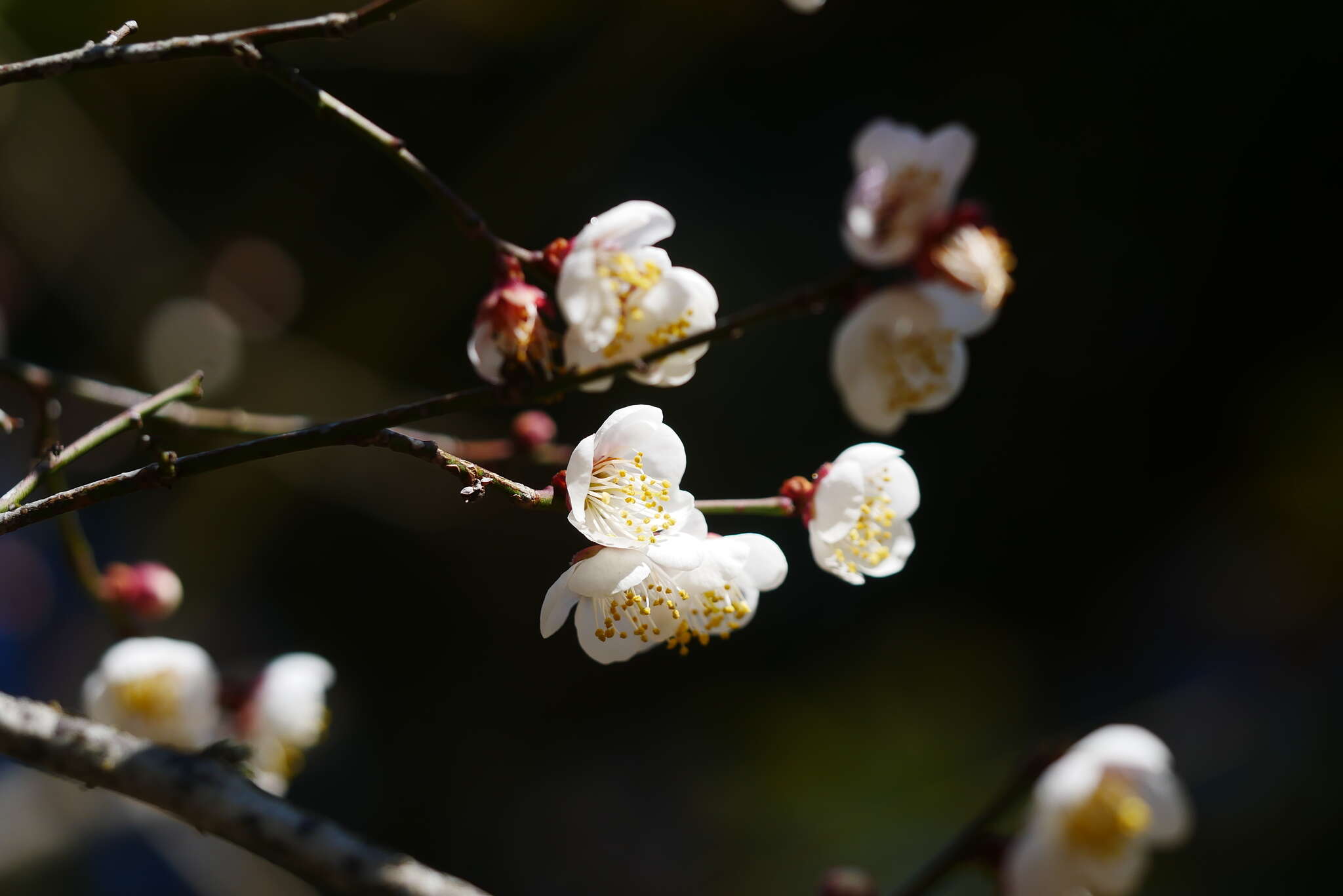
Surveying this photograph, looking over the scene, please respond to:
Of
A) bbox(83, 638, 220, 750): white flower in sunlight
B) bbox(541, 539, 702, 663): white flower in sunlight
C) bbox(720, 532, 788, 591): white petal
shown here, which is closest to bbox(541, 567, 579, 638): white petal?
bbox(541, 539, 702, 663): white flower in sunlight

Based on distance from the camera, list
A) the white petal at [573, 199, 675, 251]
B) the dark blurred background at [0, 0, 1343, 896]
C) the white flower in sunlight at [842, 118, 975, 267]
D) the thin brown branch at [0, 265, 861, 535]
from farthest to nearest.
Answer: the dark blurred background at [0, 0, 1343, 896]
the white flower in sunlight at [842, 118, 975, 267]
the white petal at [573, 199, 675, 251]
the thin brown branch at [0, 265, 861, 535]

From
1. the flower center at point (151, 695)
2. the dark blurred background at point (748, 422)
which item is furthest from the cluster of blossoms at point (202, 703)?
the dark blurred background at point (748, 422)

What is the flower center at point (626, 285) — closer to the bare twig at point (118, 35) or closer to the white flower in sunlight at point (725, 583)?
the white flower in sunlight at point (725, 583)

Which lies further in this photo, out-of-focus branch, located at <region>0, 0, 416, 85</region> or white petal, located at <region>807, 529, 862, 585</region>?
white petal, located at <region>807, 529, 862, 585</region>

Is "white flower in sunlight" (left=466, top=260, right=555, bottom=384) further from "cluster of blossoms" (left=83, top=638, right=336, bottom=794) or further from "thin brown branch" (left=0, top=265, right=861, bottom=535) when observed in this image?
"cluster of blossoms" (left=83, top=638, right=336, bottom=794)

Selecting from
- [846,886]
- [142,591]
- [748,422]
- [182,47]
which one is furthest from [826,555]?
[748,422]

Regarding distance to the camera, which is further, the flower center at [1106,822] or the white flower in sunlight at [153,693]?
the white flower in sunlight at [153,693]

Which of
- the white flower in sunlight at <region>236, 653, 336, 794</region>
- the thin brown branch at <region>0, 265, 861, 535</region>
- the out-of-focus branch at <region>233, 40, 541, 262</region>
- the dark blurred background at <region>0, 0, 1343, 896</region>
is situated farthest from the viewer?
the dark blurred background at <region>0, 0, 1343, 896</region>

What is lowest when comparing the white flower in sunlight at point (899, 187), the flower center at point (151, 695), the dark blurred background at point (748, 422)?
the flower center at point (151, 695)

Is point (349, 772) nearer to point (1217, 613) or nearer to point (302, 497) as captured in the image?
point (302, 497)
